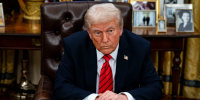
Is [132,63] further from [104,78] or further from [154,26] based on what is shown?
[154,26]

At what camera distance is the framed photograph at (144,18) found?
9.46 feet

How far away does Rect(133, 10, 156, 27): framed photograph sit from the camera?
2.88 m

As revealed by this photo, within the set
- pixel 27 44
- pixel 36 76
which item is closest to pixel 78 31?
pixel 27 44

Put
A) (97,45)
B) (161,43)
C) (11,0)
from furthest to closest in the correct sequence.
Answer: (11,0)
(161,43)
(97,45)

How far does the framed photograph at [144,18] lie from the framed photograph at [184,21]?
0.23 m

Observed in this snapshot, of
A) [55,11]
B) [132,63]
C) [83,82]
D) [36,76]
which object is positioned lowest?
[36,76]

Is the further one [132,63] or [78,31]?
[78,31]

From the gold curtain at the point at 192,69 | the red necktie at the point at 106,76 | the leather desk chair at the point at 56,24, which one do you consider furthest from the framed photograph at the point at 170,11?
the red necktie at the point at 106,76

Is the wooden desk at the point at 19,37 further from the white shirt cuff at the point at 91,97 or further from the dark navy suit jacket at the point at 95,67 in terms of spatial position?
the white shirt cuff at the point at 91,97

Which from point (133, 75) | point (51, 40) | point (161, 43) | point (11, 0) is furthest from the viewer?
point (11, 0)

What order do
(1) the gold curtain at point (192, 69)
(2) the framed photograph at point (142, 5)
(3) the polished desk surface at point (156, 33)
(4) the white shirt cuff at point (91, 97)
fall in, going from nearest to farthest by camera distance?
(4) the white shirt cuff at point (91, 97) < (3) the polished desk surface at point (156, 33) < (2) the framed photograph at point (142, 5) < (1) the gold curtain at point (192, 69)

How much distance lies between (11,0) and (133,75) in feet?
6.55

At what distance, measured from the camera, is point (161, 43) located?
2758 mm

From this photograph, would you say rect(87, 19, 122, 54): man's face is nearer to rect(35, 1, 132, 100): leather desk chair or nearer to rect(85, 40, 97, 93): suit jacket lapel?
rect(85, 40, 97, 93): suit jacket lapel
